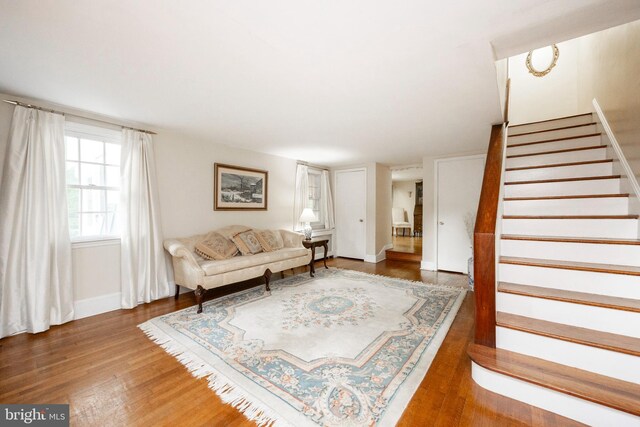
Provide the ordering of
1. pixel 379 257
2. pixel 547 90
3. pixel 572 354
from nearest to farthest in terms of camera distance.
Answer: pixel 572 354, pixel 547 90, pixel 379 257

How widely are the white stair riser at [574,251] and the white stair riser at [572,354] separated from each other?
77 cm

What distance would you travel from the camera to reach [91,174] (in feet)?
9.48

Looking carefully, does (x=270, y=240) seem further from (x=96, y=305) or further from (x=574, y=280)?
(x=574, y=280)

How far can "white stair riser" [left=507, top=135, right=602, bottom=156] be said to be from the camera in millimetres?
2770

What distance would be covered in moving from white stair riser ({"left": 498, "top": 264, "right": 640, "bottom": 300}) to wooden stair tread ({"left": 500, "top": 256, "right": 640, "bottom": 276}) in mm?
31

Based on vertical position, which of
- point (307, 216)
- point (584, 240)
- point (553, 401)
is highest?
point (307, 216)

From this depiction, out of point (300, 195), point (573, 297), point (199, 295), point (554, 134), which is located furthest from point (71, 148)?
point (554, 134)

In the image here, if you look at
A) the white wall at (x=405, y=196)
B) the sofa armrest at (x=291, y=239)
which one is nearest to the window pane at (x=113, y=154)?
the sofa armrest at (x=291, y=239)

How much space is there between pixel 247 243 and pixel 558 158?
13.3 ft

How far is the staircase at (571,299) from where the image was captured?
133 centimetres

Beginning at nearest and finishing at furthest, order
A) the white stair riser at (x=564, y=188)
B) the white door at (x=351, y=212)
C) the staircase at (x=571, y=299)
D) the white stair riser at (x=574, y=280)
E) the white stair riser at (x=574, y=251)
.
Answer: the staircase at (x=571, y=299)
the white stair riser at (x=574, y=280)
the white stair riser at (x=574, y=251)
the white stair riser at (x=564, y=188)
the white door at (x=351, y=212)

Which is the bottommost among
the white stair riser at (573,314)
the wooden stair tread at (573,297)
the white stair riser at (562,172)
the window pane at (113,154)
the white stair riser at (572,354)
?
the white stair riser at (572,354)

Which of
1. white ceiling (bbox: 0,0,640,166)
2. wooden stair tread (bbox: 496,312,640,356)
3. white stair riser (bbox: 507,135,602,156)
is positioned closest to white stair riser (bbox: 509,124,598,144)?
white stair riser (bbox: 507,135,602,156)

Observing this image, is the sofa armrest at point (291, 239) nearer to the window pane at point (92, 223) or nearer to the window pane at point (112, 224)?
the window pane at point (112, 224)
